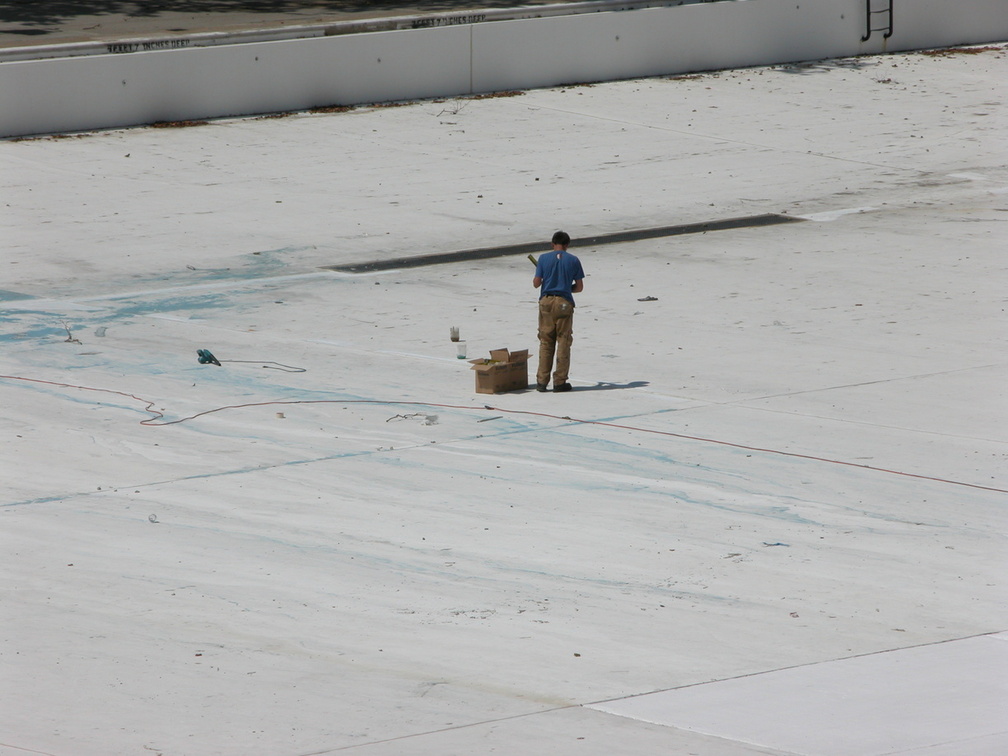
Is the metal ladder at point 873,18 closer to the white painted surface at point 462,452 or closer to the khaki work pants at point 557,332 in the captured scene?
A: the white painted surface at point 462,452

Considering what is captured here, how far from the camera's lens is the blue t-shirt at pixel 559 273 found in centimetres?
1470

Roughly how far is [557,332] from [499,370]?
0.66 metres

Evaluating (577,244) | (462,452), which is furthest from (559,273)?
(577,244)

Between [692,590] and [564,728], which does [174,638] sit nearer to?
[564,728]

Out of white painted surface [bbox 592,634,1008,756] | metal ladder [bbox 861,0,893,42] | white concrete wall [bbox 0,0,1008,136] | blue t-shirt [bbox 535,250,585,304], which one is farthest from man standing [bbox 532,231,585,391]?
metal ladder [bbox 861,0,893,42]

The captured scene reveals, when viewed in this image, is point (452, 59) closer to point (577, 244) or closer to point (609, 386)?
point (577, 244)

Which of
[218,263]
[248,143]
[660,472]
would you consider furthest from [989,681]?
[248,143]

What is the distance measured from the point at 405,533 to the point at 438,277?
350 inches

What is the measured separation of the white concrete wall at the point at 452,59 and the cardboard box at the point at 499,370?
15.0m

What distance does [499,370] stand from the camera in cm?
1449

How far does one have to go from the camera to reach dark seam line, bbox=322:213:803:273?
20.1 metres

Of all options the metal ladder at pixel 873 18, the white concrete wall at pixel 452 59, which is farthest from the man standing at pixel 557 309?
the metal ladder at pixel 873 18

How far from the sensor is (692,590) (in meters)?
9.78

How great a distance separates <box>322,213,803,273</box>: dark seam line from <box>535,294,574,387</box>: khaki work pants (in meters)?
5.61
